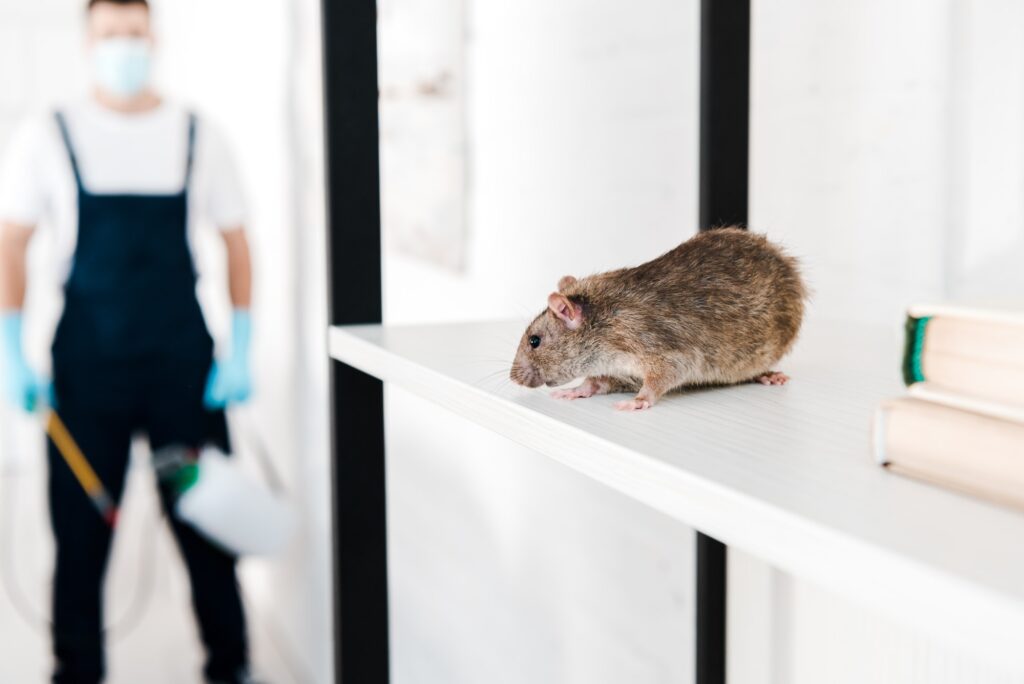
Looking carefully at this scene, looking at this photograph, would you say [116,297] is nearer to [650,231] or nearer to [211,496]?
[211,496]

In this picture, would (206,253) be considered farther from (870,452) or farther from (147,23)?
(870,452)

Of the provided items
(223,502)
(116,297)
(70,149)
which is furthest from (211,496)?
(70,149)

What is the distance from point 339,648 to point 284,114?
2.32 m

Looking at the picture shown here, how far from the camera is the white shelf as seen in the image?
312 millimetres

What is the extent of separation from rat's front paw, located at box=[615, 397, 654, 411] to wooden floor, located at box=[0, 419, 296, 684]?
2.46 meters

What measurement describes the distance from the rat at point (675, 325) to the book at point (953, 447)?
0.21 m

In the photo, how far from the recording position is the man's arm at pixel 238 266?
8.99 ft

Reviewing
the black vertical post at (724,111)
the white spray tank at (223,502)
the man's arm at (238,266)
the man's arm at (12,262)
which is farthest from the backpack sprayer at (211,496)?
the black vertical post at (724,111)

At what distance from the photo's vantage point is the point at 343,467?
0.87 meters

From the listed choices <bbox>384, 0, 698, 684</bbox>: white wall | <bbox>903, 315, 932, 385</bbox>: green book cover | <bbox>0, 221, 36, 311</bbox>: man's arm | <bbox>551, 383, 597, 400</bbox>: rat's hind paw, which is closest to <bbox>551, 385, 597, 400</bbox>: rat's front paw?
<bbox>551, 383, 597, 400</bbox>: rat's hind paw

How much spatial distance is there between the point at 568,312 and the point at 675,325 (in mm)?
65

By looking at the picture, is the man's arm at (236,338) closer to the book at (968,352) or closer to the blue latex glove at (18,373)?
the blue latex glove at (18,373)

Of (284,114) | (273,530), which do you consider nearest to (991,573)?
(273,530)

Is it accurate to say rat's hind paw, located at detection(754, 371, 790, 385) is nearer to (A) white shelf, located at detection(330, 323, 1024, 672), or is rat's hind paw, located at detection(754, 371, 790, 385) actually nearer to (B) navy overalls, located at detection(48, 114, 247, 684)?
(A) white shelf, located at detection(330, 323, 1024, 672)
